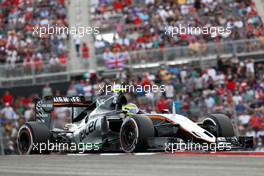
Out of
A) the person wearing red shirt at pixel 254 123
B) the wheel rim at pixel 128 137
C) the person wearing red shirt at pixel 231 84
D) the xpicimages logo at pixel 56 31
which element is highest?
the xpicimages logo at pixel 56 31

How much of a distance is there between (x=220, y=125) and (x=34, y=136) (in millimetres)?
3522

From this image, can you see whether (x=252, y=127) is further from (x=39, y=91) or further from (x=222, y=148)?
(x=39, y=91)

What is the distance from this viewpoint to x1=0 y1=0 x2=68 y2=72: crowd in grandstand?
2644 cm

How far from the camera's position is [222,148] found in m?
12.6

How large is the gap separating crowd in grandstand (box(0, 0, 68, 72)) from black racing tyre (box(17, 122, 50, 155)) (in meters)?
11.1

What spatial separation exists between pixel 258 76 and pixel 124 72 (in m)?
4.25

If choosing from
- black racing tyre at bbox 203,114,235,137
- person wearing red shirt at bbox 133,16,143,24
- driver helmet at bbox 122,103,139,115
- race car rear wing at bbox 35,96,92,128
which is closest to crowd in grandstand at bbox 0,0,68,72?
person wearing red shirt at bbox 133,16,143,24

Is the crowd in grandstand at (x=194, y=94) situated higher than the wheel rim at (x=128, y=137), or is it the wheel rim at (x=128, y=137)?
the crowd in grandstand at (x=194, y=94)

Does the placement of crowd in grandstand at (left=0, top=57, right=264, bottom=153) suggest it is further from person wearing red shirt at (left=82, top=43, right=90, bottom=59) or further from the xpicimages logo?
the xpicimages logo

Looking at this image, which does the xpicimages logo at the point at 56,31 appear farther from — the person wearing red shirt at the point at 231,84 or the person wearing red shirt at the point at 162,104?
the person wearing red shirt at the point at 162,104

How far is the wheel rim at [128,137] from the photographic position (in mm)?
12375

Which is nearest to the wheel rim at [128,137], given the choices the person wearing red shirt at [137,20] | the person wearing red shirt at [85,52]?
the person wearing red shirt at [85,52]

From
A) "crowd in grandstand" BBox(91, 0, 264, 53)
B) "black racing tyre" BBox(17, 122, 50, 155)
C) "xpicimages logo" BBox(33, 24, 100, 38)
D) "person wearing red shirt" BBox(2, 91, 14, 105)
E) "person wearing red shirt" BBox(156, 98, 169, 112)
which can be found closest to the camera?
"black racing tyre" BBox(17, 122, 50, 155)

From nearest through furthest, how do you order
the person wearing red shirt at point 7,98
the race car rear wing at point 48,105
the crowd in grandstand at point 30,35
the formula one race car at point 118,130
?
the formula one race car at point 118,130
the race car rear wing at point 48,105
the person wearing red shirt at point 7,98
the crowd in grandstand at point 30,35
